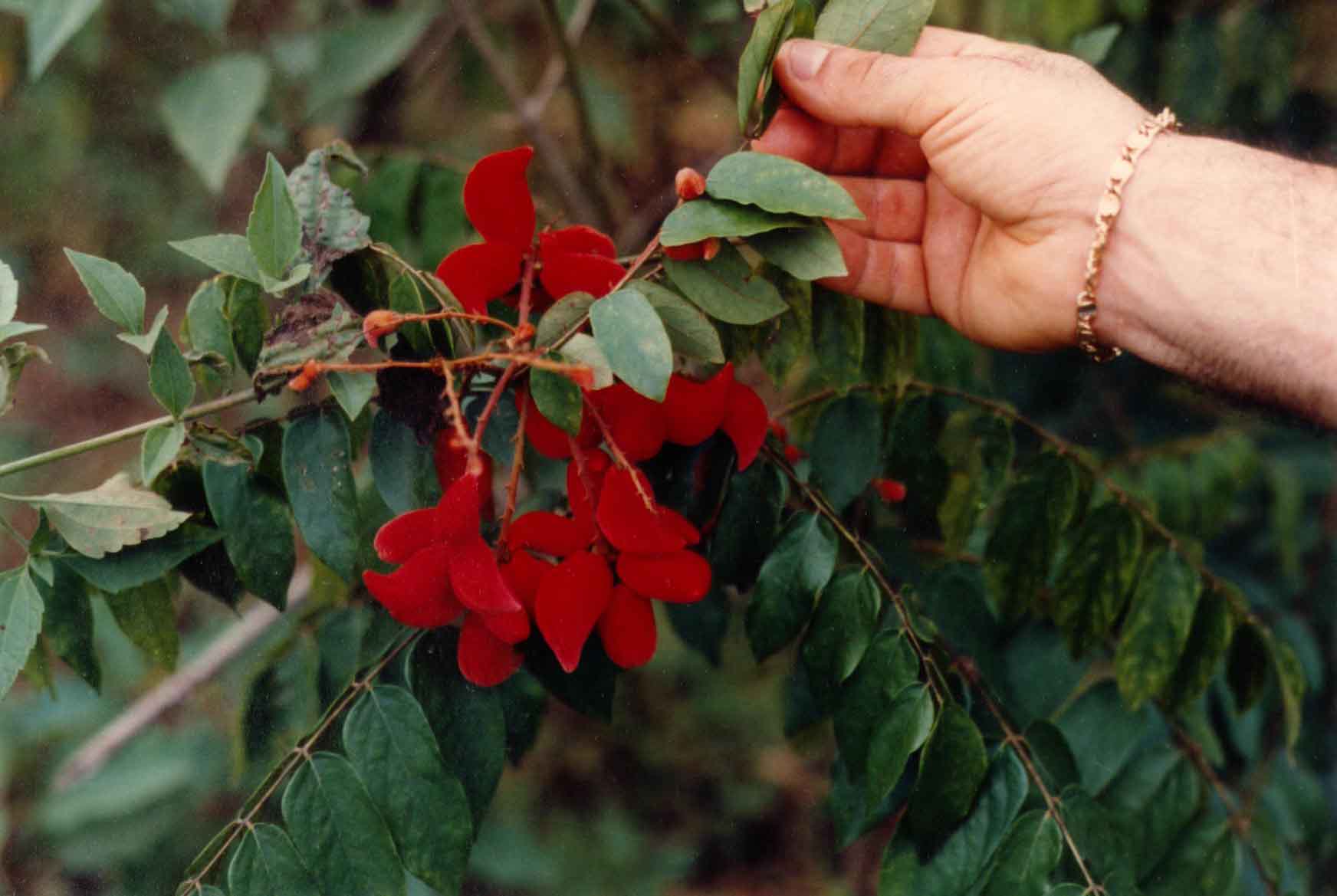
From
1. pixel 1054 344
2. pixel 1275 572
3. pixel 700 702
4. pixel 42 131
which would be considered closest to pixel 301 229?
pixel 1054 344

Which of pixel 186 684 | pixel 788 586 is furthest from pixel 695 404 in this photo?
pixel 186 684

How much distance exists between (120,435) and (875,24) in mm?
538

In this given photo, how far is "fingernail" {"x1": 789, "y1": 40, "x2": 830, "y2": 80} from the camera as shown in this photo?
29.3 inches

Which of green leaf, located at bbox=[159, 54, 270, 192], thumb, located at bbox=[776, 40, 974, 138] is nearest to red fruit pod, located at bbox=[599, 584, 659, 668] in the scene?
thumb, located at bbox=[776, 40, 974, 138]

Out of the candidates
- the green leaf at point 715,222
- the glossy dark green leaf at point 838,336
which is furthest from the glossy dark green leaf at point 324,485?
the glossy dark green leaf at point 838,336

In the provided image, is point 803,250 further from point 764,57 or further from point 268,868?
point 268,868

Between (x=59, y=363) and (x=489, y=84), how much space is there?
56.8 inches

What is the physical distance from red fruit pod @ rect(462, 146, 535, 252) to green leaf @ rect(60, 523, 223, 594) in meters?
0.24

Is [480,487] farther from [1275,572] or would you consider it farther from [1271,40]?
[1275,572]

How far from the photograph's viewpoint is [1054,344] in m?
0.90

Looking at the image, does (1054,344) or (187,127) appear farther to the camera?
(187,127)

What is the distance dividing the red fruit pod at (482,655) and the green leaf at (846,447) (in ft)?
0.96

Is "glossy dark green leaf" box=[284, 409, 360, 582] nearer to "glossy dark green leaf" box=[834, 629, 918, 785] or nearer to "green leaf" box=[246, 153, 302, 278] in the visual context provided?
"green leaf" box=[246, 153, 302, 278]

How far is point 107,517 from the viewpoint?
26.2 inches
